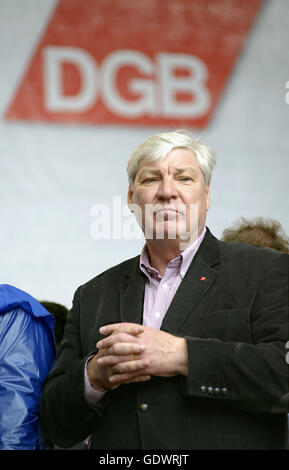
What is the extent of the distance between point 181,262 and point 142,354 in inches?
12.9

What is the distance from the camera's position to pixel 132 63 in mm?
3943

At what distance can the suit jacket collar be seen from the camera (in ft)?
→ 5.20

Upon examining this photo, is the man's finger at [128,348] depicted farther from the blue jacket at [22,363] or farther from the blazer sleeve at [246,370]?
the blue jacket at [22,363]

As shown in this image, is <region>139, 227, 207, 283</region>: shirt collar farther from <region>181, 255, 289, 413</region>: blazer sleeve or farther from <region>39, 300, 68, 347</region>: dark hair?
<region>39, 300, 68, 347</region>: dark hair

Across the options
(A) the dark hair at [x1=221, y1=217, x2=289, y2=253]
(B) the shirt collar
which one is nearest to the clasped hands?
(B) the shirt collar

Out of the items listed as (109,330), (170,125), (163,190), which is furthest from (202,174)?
(170,125)

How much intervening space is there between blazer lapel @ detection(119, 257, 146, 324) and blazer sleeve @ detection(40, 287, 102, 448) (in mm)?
154

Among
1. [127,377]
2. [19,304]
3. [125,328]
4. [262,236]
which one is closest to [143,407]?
[127,377]

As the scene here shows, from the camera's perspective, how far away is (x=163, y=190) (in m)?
1.70

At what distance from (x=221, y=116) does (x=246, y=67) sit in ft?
1.24

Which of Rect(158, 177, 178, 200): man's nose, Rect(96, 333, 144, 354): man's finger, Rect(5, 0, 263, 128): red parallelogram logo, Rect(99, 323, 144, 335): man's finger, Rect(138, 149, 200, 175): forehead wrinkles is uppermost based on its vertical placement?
Rect(5, 0, 263, 128): red parallelogram logo

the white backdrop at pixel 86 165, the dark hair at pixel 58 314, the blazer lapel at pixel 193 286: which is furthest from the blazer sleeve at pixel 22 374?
the white backdrop at pixel 86 165

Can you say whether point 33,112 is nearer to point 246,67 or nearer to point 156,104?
point 156,104

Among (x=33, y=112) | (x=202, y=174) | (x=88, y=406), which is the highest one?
(x=33, y=112)
